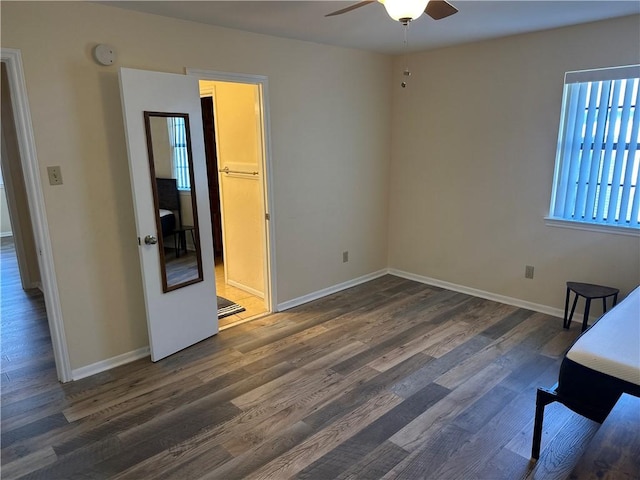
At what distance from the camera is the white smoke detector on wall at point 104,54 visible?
8.57 ft

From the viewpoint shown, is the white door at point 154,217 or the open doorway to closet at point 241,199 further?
the open doorway to closet at point 241,199

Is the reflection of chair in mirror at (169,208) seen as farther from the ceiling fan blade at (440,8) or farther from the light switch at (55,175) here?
the ceiling fan blade at (440,8)

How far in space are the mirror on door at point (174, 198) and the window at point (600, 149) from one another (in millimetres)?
3065

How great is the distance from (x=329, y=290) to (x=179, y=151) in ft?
7.06

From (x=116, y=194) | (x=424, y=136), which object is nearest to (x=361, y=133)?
(x=424, y=136)

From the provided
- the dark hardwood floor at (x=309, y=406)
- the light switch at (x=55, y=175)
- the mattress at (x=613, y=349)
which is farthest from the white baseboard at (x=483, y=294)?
the light switch at (x=55, y=175)

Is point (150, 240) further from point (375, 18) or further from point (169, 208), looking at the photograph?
point (375, 18)

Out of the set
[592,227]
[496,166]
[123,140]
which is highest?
[123,140]

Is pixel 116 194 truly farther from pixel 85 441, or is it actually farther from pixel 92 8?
pixel 85 441

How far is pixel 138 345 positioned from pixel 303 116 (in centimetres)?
238

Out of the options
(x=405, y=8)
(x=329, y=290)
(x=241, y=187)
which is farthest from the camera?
(x=329, y=290)

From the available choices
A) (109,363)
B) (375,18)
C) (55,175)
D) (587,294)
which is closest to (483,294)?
(587,294)

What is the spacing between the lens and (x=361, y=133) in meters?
A: 4.39

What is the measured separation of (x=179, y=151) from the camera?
3027 mm
